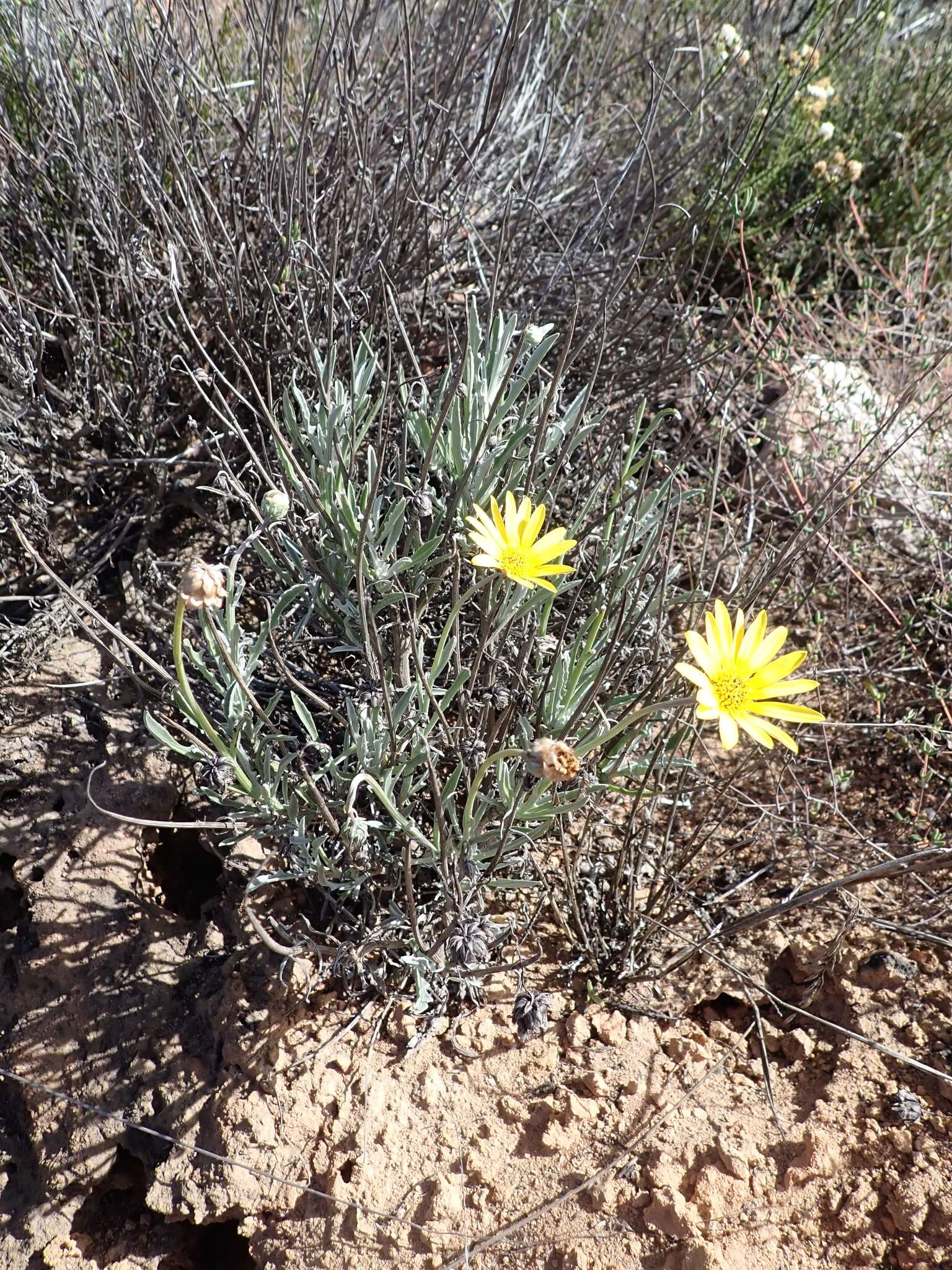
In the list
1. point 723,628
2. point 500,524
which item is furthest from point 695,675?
point 500,524

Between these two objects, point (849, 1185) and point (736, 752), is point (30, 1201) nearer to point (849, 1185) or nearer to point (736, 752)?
point (849, 1185)

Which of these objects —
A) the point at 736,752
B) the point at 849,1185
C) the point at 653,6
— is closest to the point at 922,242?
the point at 653,6

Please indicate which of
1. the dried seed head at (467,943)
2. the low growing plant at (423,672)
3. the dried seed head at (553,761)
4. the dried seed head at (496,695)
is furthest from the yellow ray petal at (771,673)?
the dried seed head at (467,943)

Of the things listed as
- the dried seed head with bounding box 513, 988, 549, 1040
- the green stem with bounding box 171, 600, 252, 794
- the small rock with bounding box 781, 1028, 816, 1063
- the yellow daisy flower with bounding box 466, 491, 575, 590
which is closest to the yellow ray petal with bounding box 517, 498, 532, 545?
the yellow daisy flower with bounding box 466, 491, 575, 590

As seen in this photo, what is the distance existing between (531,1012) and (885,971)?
0.90m

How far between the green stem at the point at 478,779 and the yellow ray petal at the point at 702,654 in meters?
0.33

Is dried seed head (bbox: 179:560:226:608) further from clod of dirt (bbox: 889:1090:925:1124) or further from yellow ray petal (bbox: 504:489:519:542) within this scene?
clod of dirt (bbox: 889:1090:925:1124)

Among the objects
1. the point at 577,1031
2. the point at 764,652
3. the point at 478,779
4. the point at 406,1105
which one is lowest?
the point at 406,1105

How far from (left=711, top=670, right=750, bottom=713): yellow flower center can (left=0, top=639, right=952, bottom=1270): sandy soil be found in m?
0.80

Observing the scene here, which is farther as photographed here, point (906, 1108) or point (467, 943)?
point (906, 1108)

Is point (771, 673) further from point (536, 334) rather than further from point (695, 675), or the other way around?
point (536, 334)

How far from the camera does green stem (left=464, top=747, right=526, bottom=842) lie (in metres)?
1.54

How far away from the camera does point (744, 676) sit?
67.4 inches

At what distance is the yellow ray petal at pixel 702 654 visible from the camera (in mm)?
1540
